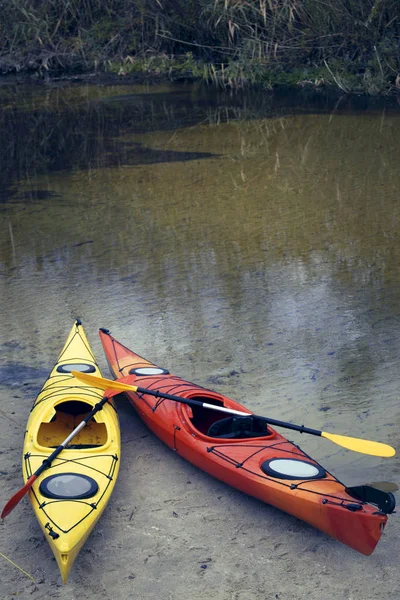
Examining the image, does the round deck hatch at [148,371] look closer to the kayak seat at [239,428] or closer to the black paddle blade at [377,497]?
the kayak seat at [239,428]

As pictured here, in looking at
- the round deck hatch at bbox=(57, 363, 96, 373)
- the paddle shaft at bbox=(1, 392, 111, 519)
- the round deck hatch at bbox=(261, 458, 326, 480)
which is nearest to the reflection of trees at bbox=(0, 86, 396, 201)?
the round deck hatch at bbox=(57, 363, 96, 373)

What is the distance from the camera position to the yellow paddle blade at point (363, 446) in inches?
170

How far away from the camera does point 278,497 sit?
4254 mm

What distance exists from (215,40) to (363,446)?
564 inches

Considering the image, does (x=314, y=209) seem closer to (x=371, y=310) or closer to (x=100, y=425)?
(x=371, y=310)

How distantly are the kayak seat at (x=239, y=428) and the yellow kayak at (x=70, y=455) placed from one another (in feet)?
1.96

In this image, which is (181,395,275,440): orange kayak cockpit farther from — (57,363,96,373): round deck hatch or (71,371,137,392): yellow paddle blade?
(57,363,96,373): round deck hatch

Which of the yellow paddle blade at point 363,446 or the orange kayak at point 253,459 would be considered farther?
the yellow paddle blade at point 363,446

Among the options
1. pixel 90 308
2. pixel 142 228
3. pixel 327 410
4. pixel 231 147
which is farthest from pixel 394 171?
pixel 327 410

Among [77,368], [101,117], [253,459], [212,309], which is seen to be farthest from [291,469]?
[101,117]

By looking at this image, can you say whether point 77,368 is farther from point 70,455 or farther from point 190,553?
point 190,553

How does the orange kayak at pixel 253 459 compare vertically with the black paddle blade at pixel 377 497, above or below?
below

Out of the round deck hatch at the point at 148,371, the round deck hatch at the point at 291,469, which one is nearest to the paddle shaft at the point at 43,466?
the round deck hatch at the point at 148,371

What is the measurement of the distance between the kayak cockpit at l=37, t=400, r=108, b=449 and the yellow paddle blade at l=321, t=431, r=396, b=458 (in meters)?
1.40
